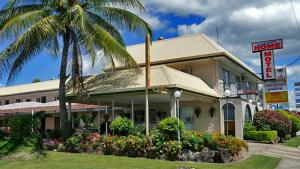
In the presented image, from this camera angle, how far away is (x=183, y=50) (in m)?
28.6

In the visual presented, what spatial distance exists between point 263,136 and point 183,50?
8805 mm

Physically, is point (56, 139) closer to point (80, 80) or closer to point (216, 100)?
point (80, 80)

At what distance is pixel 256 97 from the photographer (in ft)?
114

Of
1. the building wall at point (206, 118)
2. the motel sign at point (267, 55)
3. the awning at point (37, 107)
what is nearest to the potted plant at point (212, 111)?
the building wall at point (206, 118)

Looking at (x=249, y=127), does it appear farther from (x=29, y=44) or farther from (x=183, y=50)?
(x=29, y=44)

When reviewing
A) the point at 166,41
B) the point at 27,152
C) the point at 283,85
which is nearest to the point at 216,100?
the point at 166,41

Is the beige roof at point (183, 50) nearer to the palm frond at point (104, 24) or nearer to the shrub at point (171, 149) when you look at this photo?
the palm frond at point (104, 24)

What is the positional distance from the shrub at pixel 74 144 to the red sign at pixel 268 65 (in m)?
18.2

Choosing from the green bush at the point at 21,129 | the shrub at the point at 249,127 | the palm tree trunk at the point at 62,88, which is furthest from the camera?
the shrub at the point at 249,127

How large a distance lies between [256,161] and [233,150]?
1.19 metres

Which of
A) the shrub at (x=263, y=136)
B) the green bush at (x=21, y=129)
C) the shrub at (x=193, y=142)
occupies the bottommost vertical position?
the shrub at (x=263, y=136)

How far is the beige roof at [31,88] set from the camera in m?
42.8

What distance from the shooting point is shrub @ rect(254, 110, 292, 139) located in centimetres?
2688

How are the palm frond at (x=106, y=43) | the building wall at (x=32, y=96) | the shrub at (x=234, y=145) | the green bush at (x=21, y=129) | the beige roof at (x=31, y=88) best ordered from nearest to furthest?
the shrub at (x=234, y=145)
the palm frond at (x=106, y=43)
the green bush at (x=21, y=129)
the building wall at (x=32, y=96)
the beige roof at (x=31, y=88)
